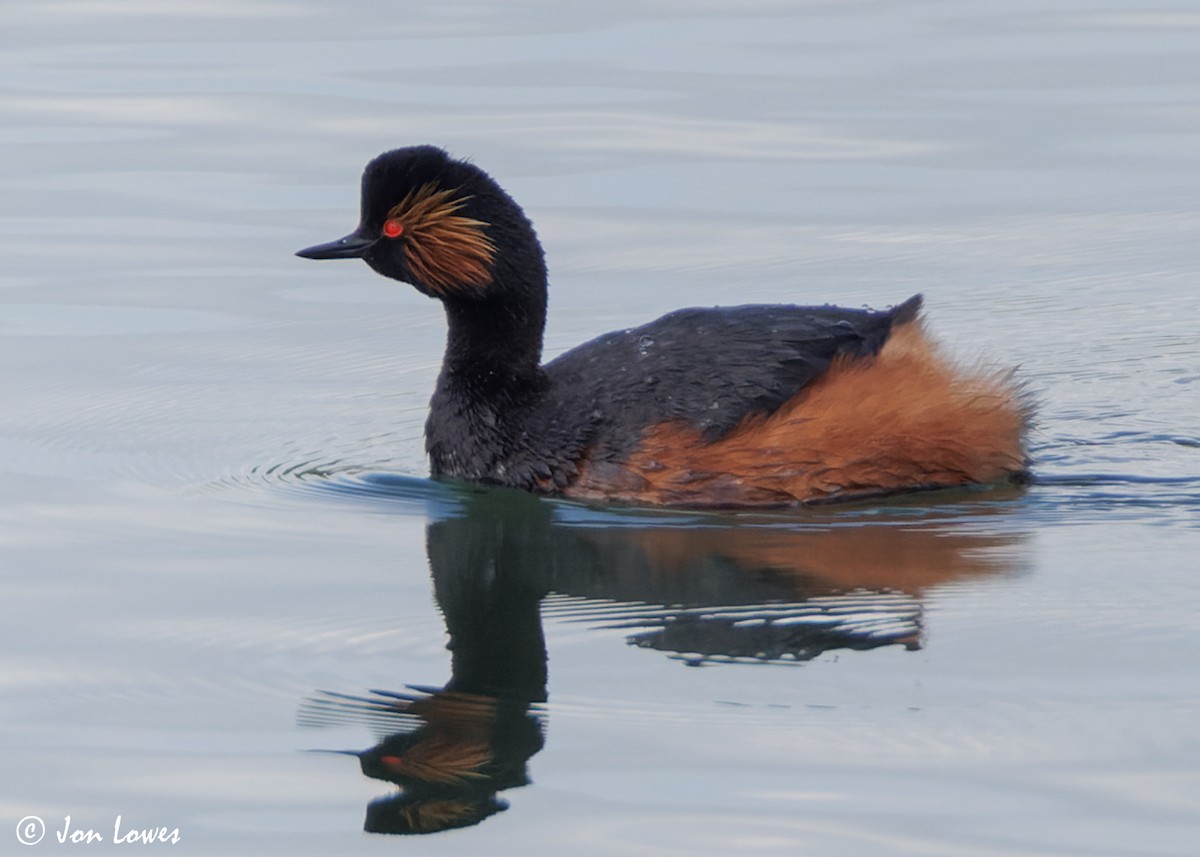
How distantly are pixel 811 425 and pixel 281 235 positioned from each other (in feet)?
19.0

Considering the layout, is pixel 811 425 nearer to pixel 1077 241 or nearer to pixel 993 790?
pixel 993 790

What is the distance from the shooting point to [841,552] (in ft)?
27.8

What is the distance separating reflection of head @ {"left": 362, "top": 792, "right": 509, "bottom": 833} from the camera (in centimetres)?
607

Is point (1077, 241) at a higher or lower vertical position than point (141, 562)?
higher

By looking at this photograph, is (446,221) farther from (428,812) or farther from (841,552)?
(428,812)

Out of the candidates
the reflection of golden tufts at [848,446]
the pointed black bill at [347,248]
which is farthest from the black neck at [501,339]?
the reflection of golden tufts at [848,446]

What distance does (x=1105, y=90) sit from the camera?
17062 mm

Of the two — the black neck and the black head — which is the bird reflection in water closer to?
the black neck

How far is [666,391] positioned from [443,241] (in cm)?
126

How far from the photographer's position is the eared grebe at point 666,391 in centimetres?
925

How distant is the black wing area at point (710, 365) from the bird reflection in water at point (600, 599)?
429 millimetres

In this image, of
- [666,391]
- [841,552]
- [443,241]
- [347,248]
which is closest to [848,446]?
[666,391]

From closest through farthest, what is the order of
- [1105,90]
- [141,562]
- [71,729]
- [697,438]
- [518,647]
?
[71,729]
[518,647]
[141,562]
[697,438]
[1105,90]

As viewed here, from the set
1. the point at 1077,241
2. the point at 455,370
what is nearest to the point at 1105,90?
the point at 1077,241
